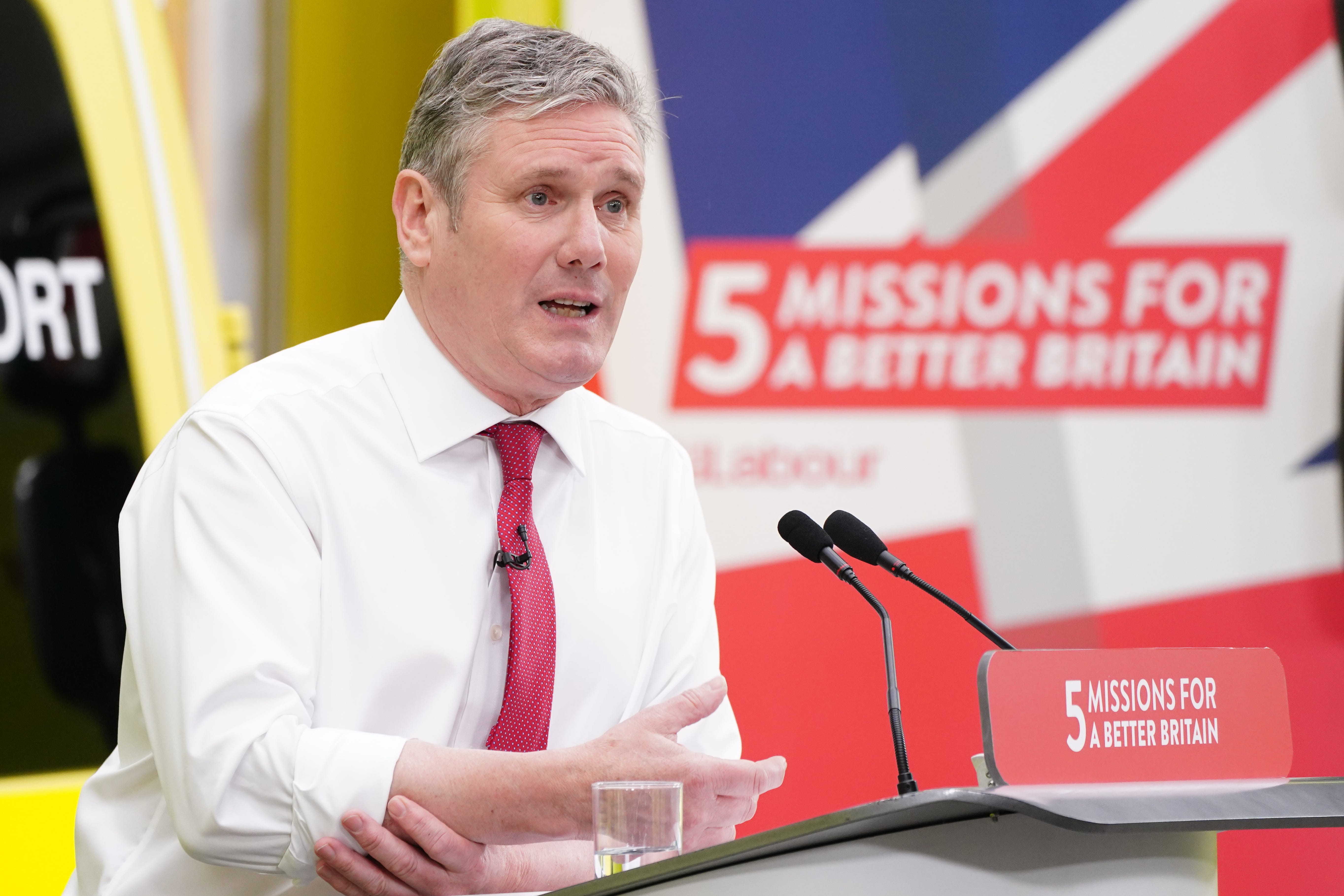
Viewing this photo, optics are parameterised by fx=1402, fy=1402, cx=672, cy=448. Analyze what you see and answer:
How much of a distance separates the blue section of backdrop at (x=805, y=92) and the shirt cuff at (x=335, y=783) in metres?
1.83

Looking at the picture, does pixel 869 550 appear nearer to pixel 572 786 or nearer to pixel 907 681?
pixel 572 786

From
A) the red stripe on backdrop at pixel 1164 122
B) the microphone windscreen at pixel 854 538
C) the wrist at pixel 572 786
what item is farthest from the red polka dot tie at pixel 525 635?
the red stripe on backdrop at pixel 1164 122

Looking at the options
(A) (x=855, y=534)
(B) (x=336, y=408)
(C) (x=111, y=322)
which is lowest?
(A) (x=855, y=534)

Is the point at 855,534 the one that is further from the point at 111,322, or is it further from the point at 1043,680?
the point at 111,322

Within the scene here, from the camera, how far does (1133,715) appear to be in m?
1.17

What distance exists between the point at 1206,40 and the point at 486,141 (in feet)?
6.72

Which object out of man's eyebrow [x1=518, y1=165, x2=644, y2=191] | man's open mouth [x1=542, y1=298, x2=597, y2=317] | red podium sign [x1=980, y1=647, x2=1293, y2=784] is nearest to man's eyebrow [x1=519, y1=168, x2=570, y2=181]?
man's eyebrow [x1=518, y1=165, x2=644, y2=191]

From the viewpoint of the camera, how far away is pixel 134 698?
1.63m

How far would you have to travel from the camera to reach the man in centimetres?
137

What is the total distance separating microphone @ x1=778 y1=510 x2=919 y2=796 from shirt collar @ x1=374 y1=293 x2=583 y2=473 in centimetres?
37

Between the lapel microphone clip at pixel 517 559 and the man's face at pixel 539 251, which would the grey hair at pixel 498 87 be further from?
the lapel microphone clip at pixel 517 559

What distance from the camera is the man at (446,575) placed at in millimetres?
1370

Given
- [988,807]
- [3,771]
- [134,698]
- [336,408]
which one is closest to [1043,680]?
[988,807]

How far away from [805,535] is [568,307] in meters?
0.43
